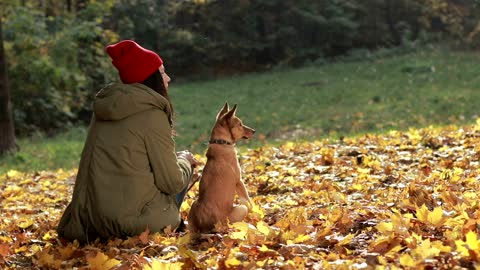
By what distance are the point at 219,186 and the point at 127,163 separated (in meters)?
0.62

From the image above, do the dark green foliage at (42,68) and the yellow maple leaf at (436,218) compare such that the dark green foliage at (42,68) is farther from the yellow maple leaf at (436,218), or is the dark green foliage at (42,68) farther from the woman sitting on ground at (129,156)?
the yellow maple leaf at (436,218)

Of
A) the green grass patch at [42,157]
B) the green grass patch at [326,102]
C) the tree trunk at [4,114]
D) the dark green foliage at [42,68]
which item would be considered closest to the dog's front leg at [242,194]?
the green grass patch at [326,102]

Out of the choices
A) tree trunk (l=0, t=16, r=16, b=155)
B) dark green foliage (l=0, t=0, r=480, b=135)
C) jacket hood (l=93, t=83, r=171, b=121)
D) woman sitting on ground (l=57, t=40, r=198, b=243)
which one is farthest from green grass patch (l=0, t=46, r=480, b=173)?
jacket hood (l=93, t=83, r=171, b=121)

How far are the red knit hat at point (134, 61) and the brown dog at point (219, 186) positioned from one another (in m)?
0.61

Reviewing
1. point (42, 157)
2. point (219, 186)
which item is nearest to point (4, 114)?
point (42, 157)

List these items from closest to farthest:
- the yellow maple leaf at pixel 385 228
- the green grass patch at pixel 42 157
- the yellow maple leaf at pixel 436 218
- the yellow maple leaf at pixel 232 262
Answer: the yellow maple leaf at pixel 232 262, the yellow maple leaf at pixel 385 228, the yellow maple leaf at pixel 436 218, the green grass patch at pixel 42 157

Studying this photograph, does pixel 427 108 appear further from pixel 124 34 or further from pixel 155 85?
pixel 124 34

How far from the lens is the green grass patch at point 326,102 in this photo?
14.4m

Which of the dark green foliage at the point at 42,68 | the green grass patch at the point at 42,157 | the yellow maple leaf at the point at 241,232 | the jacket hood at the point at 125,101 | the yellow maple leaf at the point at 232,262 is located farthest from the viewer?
the dark green foliage at the point at 42,68

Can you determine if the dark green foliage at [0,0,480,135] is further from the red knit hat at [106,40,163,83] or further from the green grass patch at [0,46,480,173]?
the red knit hat at [106,40,163,83]

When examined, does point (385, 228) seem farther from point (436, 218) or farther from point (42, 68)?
point (42, 68)

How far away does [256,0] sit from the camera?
36.8 m

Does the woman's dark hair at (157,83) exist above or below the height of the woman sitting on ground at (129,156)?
above

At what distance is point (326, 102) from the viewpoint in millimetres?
21359
